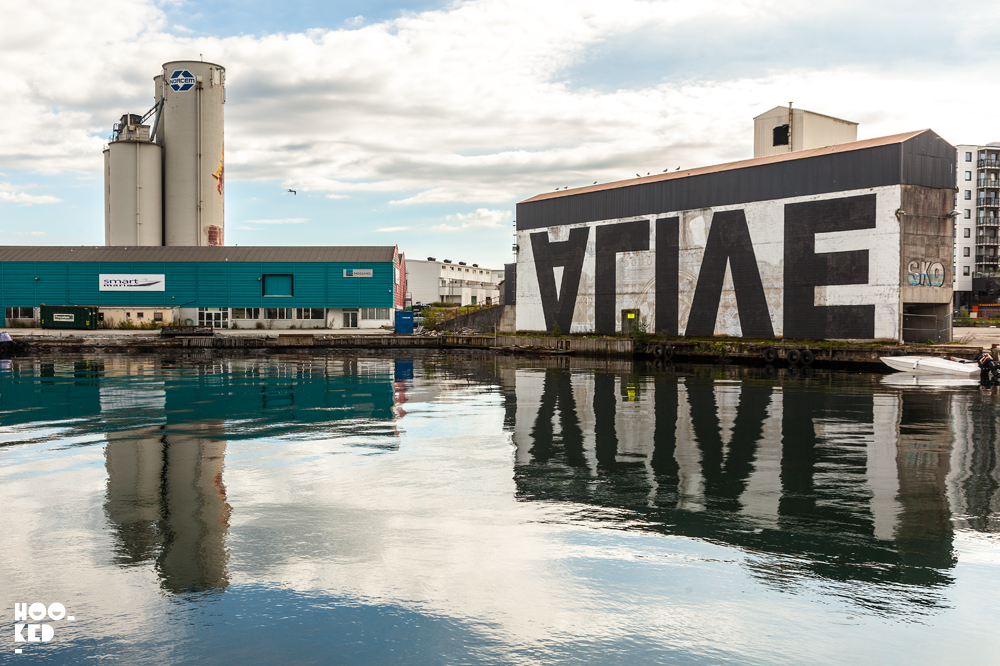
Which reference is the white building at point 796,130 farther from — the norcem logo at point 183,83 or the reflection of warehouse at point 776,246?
the norcem logo at point 183,83

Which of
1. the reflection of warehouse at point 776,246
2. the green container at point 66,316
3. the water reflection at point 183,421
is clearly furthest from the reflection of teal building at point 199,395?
the green container at point 66,316

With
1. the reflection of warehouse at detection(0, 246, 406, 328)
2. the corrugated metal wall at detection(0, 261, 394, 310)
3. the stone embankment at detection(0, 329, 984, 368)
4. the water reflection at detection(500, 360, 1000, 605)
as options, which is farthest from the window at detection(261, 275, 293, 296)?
the water reflection at detection(500, 360, 1000, 605)

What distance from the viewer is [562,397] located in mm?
25531

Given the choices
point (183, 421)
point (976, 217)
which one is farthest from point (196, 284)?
point (976, 217)

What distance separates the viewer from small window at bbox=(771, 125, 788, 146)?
51.8m

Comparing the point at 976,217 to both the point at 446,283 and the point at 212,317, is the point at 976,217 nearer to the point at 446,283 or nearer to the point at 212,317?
the point at 446,283

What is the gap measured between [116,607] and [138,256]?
70.5 metres

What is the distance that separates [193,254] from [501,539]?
2708 inches

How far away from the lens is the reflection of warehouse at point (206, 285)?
68.3 meters

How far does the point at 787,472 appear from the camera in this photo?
1298cm

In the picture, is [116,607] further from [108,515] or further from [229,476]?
[229,476]

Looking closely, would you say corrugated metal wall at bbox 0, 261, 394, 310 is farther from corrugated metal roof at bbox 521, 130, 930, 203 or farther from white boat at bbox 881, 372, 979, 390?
white boat at bbox 881, 372, 979, 390

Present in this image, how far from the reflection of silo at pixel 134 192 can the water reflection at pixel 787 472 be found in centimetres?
6385
